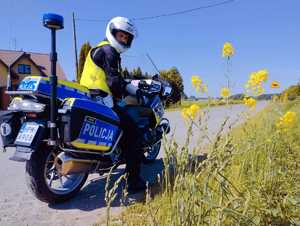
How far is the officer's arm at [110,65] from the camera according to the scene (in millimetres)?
3717

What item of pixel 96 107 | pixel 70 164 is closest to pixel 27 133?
pixel 70 164

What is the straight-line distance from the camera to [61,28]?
3242 mm

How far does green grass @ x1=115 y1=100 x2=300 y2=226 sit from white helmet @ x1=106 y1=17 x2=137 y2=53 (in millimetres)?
1838

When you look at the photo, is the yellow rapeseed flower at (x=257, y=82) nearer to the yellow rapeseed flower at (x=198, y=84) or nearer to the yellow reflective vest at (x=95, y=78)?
the yellow rapeseed flower at (x=198, y=84)

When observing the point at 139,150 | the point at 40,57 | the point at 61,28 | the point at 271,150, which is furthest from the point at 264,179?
the point at 40,57

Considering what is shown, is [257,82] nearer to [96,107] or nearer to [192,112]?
[192,112]

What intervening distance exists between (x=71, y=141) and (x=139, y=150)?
38.4 inches

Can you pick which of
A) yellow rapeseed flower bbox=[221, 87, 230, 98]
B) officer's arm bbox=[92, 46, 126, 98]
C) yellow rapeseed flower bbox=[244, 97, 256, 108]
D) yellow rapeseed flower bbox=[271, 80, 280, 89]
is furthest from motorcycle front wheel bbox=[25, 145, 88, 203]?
yellow rapeseed flower bbox=[271, 80, 280, 89]

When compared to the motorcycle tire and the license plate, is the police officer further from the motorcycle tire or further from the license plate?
the motorcycle tire

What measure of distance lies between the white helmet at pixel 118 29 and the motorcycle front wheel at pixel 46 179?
1.47 metres

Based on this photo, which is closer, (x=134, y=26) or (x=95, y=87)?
(x=95, y=87)

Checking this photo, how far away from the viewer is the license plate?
3.07m

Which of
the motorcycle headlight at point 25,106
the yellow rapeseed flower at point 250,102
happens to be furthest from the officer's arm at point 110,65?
the yellow rapeseed flower at point 250,102

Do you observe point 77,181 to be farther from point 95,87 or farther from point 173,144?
point 173,144
